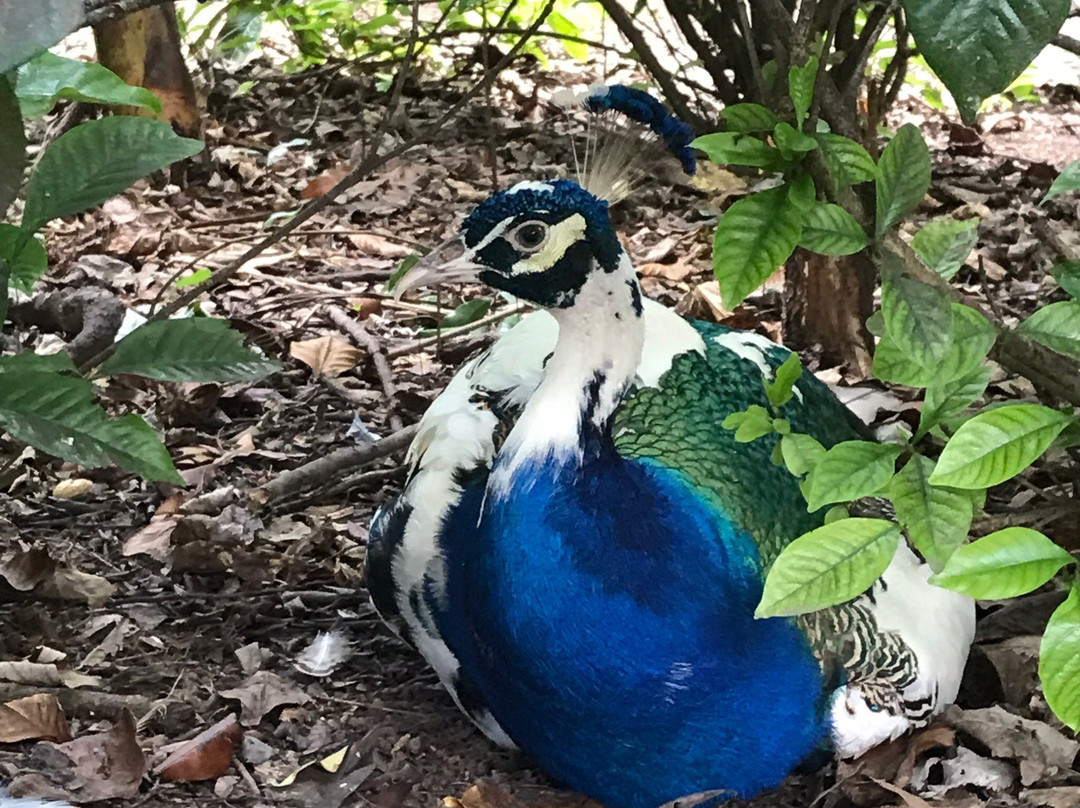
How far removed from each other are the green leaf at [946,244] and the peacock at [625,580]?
34cm

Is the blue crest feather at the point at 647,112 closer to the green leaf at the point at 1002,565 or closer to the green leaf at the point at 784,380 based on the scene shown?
the green leaf at the point at 784,380

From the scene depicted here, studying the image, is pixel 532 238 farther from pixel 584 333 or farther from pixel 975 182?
pixel 975 182

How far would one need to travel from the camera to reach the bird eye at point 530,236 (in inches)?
58.6

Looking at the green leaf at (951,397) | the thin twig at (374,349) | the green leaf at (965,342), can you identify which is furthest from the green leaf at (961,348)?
the thin twig at (374,349)

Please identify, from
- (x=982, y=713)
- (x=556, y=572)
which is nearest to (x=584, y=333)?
(x=556, y=572)

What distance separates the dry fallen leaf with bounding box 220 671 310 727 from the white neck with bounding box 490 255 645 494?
60 centimetres

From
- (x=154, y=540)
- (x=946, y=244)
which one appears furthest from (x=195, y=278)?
(x=946, y=244)

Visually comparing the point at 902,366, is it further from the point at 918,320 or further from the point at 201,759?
the point at 201,759

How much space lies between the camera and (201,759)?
1.72 metres

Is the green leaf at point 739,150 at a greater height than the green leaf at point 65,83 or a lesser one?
lesser

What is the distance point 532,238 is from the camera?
4.90 feet

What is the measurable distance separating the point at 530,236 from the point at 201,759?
824 millimetres

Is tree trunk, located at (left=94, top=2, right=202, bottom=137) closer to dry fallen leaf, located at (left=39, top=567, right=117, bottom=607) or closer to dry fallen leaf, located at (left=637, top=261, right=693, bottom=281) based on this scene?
dry fallen leaf, located at (left=637, top=261, right=693, bottom=281)

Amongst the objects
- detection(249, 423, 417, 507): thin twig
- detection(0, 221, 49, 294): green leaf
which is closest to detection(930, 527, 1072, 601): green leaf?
detection(0, 221, 49, 294): green leaf
